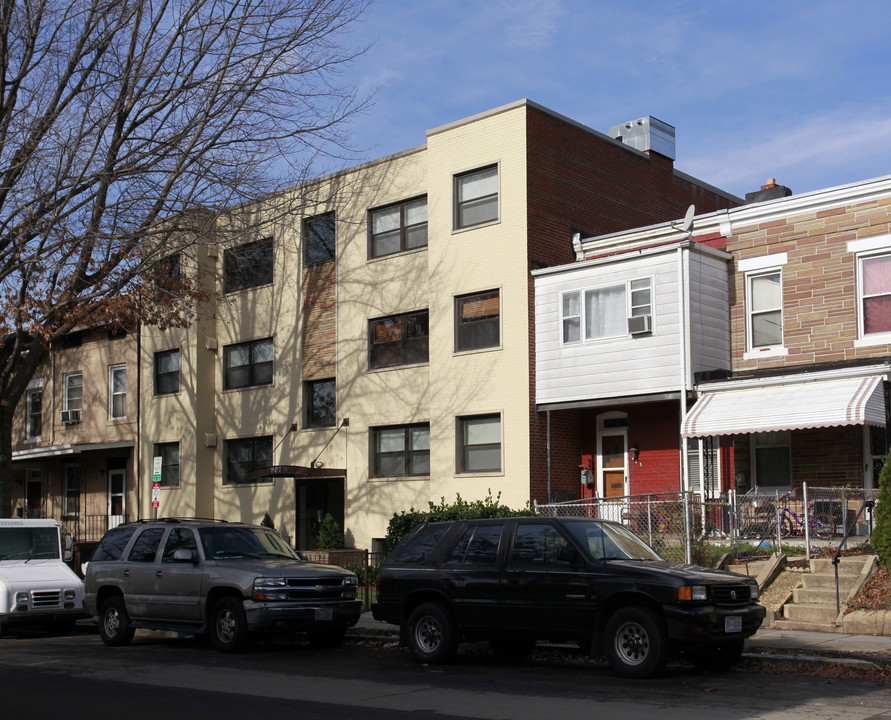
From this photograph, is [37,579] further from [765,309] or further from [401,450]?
[765,309]

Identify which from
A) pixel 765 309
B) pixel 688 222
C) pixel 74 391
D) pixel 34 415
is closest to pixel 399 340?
pixel 688 222

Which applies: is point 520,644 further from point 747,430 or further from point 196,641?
point 747,430

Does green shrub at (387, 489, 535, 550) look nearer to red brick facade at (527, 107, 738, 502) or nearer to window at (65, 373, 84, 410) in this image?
red brick facade at (527, 107, 738, 502)

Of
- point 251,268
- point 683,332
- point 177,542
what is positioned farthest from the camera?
point 251,268

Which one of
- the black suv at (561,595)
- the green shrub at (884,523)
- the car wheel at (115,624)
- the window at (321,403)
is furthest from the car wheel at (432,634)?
the window at (321,403)

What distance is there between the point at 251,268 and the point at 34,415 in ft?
42.5

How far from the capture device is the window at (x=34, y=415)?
3667 centimetres

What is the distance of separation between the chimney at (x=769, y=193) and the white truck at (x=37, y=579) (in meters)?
17.7

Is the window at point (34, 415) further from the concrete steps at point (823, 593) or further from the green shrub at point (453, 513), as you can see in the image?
the concrete steps at point (823, 593)

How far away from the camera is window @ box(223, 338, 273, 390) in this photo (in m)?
29.3

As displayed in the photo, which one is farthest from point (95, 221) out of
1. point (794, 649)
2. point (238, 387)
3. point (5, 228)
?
point (794, 649)

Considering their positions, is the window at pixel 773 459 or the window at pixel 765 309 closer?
the window at pixel 773 459

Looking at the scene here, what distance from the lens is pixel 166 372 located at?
3172 cm

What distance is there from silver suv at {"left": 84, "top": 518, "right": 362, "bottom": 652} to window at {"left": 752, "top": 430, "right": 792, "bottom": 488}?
10.1 meters
